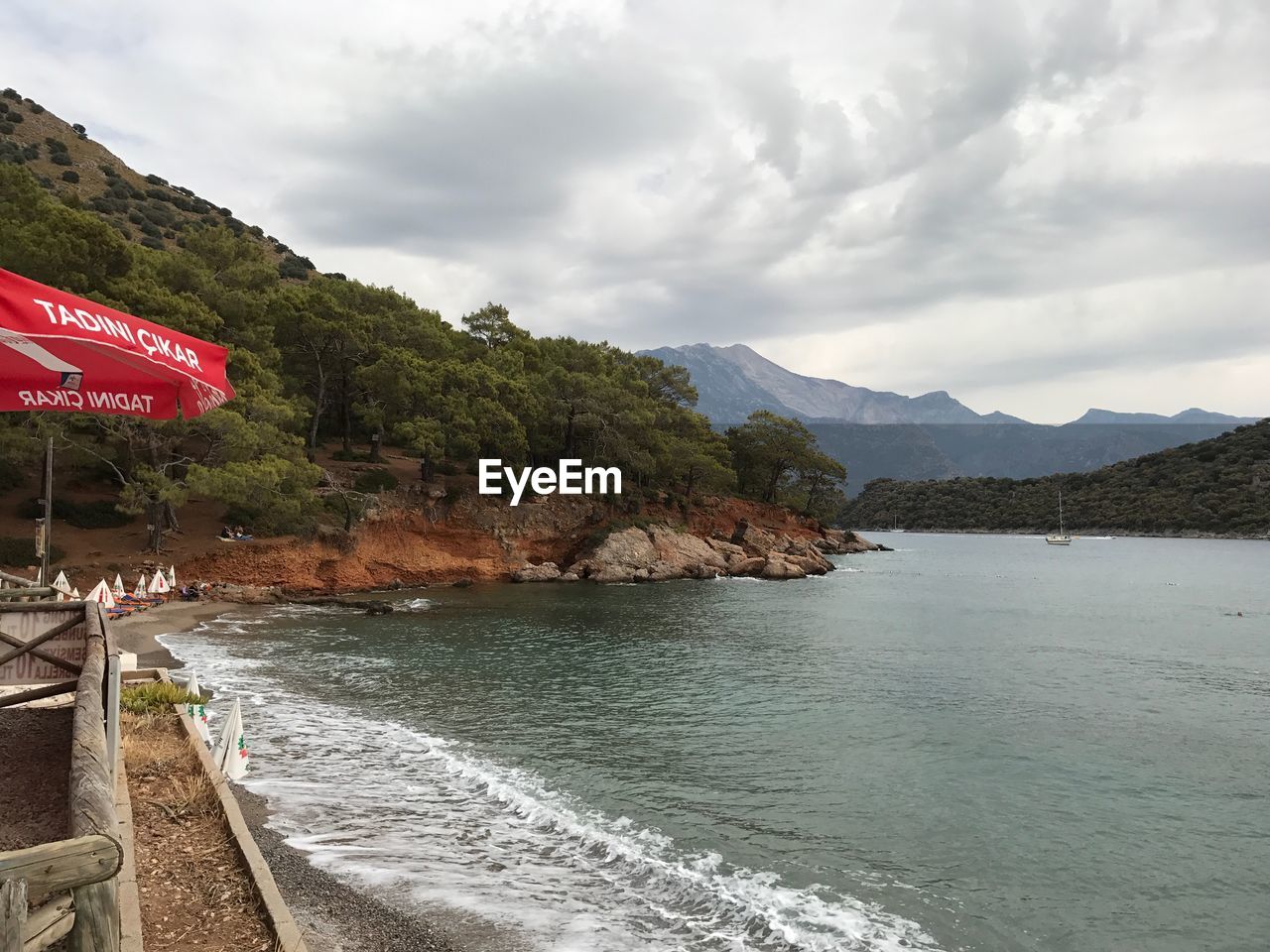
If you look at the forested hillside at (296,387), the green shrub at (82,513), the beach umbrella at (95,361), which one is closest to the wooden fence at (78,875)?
the beach umbrella at (95,361)

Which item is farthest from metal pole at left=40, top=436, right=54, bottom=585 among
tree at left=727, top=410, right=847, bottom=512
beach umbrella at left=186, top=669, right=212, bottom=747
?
tree at left=727, top=410, right=847, bottom=512

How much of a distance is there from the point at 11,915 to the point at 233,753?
11683 millimetres

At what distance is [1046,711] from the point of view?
845 inches

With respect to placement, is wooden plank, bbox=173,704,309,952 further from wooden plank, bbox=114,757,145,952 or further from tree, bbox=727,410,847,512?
tree, bbox=727,410,847,512

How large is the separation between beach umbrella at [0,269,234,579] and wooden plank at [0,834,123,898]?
15.2 ft

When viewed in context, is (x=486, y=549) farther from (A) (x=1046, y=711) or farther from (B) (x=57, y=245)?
(A) (x=1046, y=711)

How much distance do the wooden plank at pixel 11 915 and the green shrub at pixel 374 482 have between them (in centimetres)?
5162

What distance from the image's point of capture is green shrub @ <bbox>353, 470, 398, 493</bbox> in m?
53.2

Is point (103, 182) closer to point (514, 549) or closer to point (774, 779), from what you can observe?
point (514, 549)

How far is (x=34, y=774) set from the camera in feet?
24.9

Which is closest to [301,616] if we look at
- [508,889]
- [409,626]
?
[409,626]

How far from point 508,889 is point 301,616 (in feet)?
97.8

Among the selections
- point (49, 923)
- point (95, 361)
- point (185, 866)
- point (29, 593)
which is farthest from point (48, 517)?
point (49, 923)

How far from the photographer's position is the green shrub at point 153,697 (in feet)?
45.1
